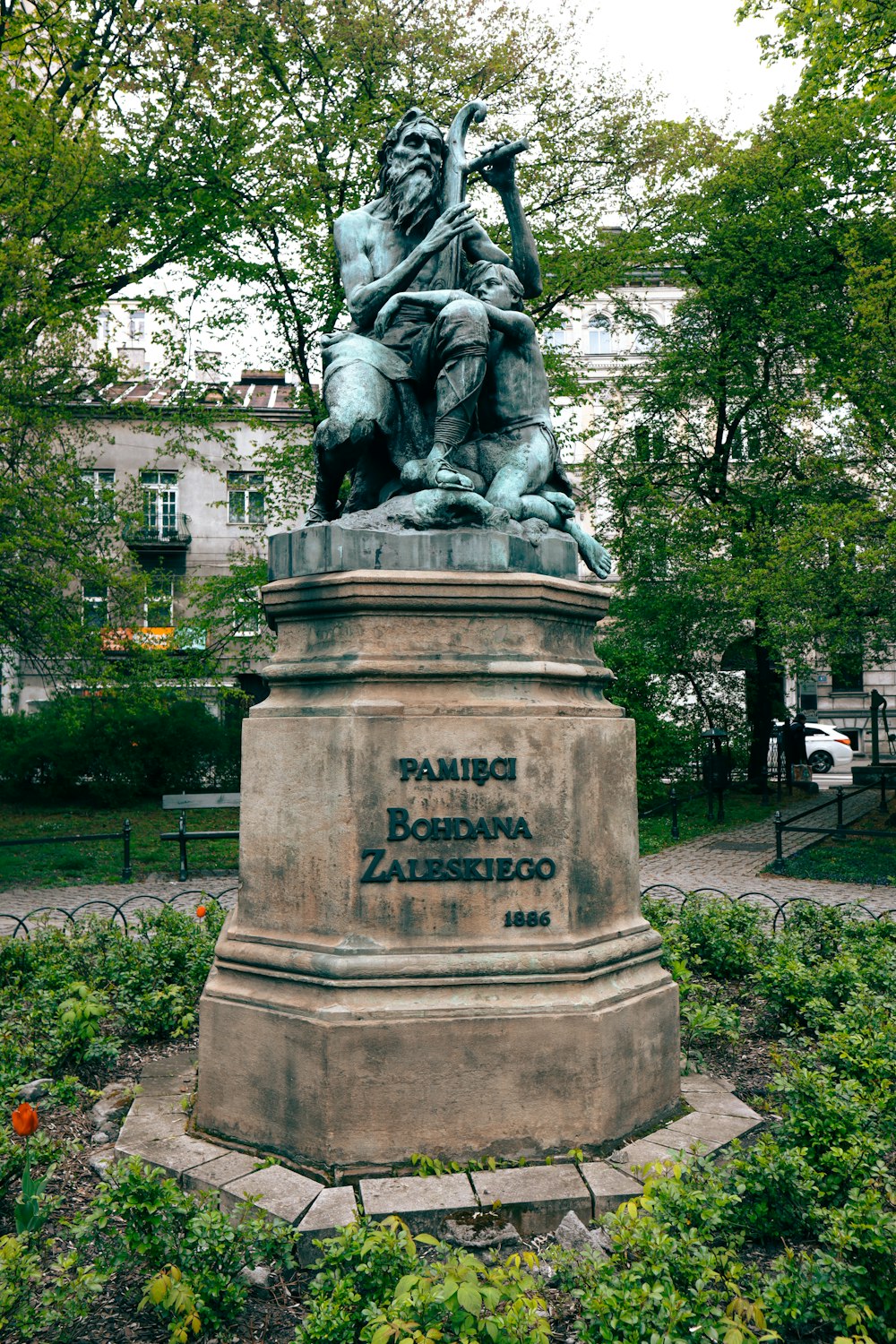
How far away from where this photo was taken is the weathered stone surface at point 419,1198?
13.2 feet

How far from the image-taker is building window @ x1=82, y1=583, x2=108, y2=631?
53.0ft

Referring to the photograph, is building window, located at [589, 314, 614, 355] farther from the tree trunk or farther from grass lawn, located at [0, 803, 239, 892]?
grass lawn, located at [0, 803, 239, 892]

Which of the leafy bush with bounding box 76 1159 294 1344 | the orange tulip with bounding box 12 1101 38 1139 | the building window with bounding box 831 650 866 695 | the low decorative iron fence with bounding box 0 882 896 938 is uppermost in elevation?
the building window with bounding box 831 650 866 695

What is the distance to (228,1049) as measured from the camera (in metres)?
4.88

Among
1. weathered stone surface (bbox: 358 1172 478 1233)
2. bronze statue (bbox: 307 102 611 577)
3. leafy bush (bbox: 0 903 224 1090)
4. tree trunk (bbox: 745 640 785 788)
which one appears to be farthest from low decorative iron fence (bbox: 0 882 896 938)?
tree trunk (bbox: 745 640 785 788)

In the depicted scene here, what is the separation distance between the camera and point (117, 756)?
82.0 ft

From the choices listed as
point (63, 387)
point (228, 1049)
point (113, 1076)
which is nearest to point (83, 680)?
point (63, 387)

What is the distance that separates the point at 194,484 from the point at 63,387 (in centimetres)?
2133

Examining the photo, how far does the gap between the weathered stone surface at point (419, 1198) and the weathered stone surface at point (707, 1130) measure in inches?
39.8

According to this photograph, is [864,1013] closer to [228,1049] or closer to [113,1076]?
[228,1049]

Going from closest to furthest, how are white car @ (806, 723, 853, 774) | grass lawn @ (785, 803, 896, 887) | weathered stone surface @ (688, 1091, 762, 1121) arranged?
weathered stone surface @ (688, 1091, 762, 1121)
grass lawn @ (785, 803, 896, 887)
white car @ (806, 723, 853, 774)

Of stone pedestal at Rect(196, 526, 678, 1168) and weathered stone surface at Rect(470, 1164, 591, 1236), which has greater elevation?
stone pedestal at Rect(196, 526, 678, 1168)

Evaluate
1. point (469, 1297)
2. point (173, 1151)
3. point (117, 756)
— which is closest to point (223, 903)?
point (173, 1151)

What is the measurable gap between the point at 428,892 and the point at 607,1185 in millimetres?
1343
